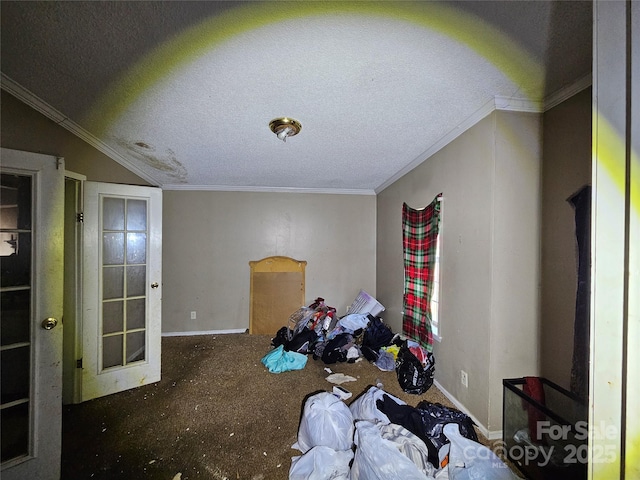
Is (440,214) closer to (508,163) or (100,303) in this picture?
(508,163)

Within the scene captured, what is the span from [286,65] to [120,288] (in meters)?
2.29

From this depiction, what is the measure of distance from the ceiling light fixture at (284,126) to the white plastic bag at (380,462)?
195cm

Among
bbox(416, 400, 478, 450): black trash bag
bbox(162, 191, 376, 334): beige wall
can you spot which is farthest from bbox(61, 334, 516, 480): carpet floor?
bbox(162, 191, 376, 334): beige wall

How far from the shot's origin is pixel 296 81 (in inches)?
49.1

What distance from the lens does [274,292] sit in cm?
359

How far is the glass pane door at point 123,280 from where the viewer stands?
2.02 metres

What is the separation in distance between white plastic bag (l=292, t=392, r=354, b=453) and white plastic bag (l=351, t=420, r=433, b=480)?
13 cm

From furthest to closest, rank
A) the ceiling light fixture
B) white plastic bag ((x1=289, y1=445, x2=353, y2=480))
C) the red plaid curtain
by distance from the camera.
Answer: the red plaid curtain
the ceiling light fixture
white plastic bag ((x1=289, y1=445, x2=353, y2=480))

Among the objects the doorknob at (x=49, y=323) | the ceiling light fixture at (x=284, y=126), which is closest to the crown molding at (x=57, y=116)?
the doorknob at (x=49, y=323)

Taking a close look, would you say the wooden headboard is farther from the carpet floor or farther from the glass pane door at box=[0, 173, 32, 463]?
the glass pane door at box=[0, 173, 32, 463]

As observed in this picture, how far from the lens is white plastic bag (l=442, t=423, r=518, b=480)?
118 centimetres

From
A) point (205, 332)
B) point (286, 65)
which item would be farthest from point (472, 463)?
point (205, 332)

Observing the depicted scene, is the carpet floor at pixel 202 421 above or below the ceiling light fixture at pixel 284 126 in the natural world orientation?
below

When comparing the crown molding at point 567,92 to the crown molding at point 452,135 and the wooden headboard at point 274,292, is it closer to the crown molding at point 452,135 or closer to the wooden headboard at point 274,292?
the crown molding at point 452,135
